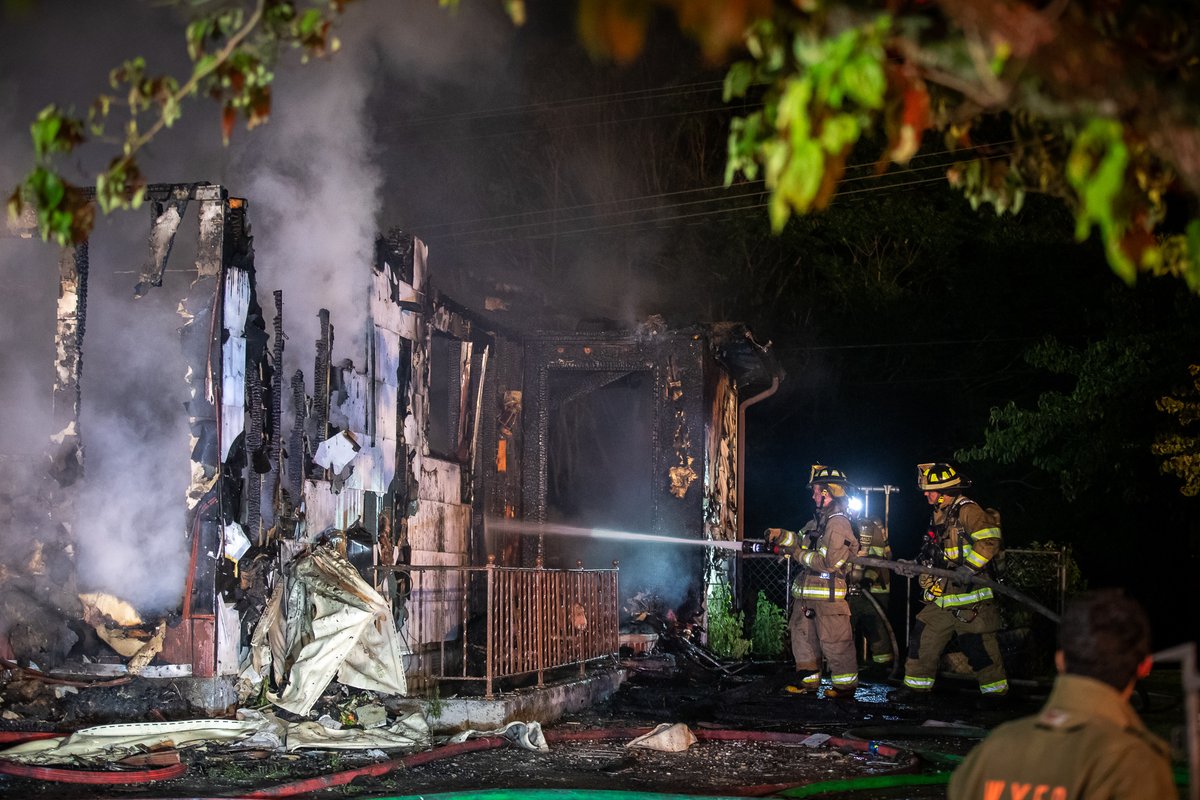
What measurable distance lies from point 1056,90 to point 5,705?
7952mm

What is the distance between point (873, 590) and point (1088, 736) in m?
11.3

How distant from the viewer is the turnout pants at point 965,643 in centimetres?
1070

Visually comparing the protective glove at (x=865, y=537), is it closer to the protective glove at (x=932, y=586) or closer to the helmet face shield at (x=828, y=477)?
the helmet face shield at (x=828, y=477)

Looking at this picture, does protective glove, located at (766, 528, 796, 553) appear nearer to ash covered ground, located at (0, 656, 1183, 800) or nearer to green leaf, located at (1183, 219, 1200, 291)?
ash covered ground, located at (0, 656, 1183, 800)

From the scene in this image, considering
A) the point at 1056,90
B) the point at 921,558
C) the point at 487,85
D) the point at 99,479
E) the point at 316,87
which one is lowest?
the point at 921,558

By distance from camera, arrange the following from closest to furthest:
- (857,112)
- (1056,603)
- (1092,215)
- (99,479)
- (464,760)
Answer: (1092,215)
(857,112)
(464,760)
(99,479)
(1056,603)

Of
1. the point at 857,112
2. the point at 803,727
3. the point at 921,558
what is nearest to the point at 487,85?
the point at 921,558

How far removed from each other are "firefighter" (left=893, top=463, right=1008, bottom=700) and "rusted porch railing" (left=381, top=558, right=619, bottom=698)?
3.00m

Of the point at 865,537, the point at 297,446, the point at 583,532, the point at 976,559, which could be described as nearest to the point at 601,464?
the point at 583,532

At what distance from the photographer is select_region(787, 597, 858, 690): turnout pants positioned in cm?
1113

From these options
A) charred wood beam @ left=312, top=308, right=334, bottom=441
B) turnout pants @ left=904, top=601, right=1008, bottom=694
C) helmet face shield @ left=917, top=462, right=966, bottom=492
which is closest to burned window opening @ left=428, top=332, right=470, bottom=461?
charred wood beam @ left=312, top=308, right=334, bottom=441

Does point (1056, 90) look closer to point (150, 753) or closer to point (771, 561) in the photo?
point (150, 753)

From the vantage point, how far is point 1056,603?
14.8 metres

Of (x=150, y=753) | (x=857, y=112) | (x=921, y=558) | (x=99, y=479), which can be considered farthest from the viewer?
(x=921, y=558)
